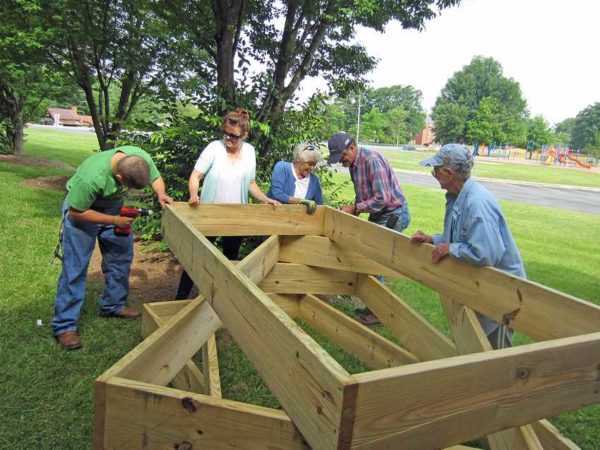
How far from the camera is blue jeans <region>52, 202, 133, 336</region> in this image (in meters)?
3.87

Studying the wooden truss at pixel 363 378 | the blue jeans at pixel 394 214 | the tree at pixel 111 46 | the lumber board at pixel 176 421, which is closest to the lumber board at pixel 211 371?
the wooden truss at pixel 363 378

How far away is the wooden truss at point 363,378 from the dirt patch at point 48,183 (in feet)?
33.9

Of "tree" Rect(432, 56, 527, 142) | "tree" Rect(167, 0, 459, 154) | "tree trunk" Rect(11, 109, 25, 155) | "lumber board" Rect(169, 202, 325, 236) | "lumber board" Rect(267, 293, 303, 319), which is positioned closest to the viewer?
"lumber board" Rect(169, 202, 325, 236)

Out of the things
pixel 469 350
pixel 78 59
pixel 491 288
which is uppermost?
pixel 78 59

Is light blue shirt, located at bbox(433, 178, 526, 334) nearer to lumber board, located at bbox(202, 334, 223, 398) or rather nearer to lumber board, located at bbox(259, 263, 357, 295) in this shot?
lumber board, located at bbox(202, 334, 223, 398)

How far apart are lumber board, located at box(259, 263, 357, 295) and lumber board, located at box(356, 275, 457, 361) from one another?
25 cm

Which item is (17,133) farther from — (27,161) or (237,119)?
(237,119)

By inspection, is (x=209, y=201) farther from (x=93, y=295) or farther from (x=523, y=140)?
(x=523, y=140)

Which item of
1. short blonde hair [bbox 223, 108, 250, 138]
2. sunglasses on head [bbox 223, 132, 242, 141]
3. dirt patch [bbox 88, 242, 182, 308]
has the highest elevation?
short blonde hair [bbox 223, 108, 250, 138]

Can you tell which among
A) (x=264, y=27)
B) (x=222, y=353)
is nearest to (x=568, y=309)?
(x=222, y=353)

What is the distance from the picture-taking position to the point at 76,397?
10.7 feet

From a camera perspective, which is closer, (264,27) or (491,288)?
(491,288)

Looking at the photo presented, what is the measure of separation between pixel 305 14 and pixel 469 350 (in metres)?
6.01

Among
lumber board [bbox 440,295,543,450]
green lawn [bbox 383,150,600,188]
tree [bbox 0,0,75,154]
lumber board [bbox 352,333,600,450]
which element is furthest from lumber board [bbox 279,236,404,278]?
green lawn [bbox 383,150,600,188]
